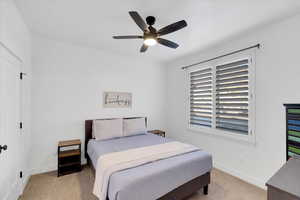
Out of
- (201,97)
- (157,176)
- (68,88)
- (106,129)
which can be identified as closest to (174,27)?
(157,176)

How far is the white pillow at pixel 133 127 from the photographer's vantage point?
338 centimetres

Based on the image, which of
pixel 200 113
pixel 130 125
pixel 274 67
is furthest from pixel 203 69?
pixel 130 125

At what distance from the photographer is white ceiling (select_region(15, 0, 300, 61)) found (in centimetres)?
184

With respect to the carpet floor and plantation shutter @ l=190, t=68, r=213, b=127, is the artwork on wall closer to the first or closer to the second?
the carpet floor

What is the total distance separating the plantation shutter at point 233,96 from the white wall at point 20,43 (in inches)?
138

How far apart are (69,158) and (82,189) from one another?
907mm

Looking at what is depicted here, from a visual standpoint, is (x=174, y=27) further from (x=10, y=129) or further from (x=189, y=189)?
(x=10, y=129)

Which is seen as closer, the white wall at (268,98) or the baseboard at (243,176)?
the white wall at (268,98)

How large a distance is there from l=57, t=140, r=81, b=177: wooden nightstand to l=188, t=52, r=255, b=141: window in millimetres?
2748

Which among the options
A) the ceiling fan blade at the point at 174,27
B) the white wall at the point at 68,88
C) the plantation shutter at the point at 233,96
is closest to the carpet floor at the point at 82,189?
the white wall at the point at 68,88

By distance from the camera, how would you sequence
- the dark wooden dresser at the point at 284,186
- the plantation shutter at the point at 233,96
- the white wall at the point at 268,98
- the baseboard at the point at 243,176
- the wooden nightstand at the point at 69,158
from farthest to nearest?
the wooden nightstand at the point at 69,158 < the plantation shutter at the point at 233,96 < the baseboard at the point at 243,176 < the white wall at the point at 268,98 < the dark wooden dresser at the point at 284,186

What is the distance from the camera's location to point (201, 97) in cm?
354

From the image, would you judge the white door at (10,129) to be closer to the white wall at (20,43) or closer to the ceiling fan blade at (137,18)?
the white wall at (20,43)

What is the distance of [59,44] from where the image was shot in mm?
3008
